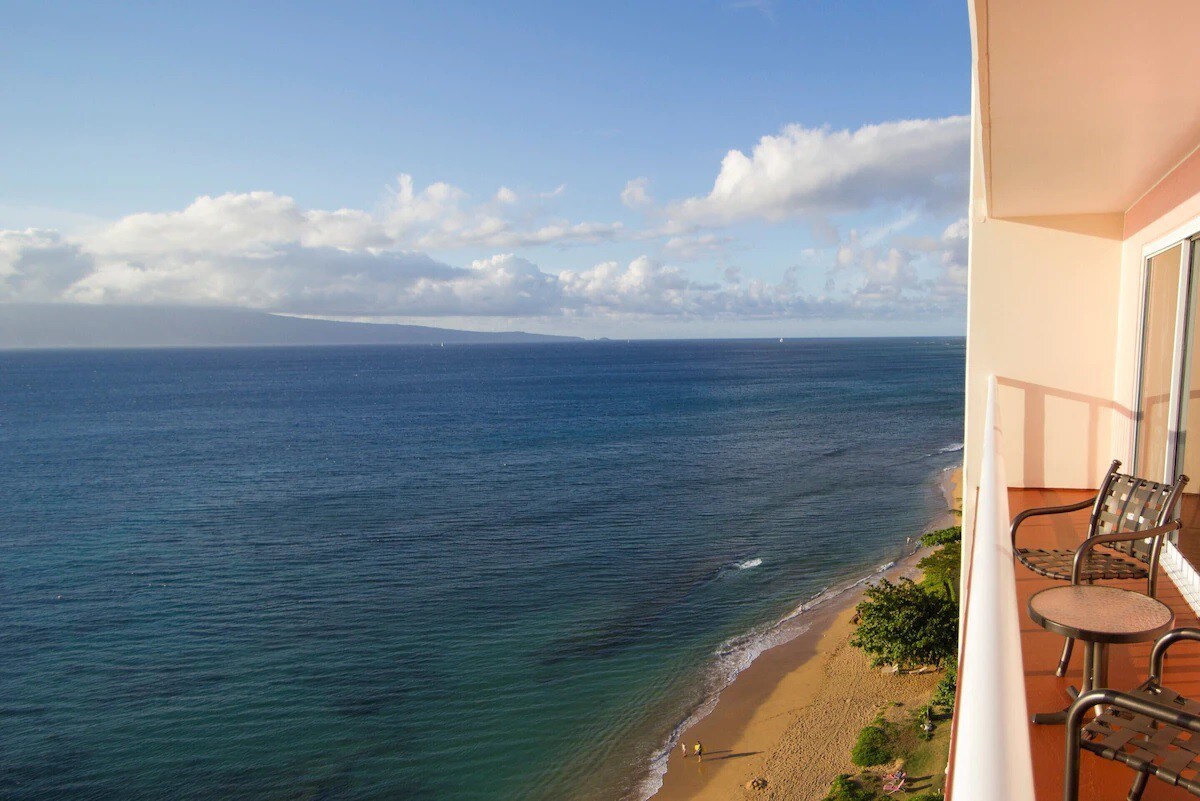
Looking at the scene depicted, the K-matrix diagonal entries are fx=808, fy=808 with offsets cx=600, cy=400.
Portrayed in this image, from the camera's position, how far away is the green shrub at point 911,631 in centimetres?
1653

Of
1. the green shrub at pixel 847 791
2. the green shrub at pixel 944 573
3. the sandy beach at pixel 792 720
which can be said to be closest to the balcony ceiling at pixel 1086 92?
the green shrub at pixel 847 791

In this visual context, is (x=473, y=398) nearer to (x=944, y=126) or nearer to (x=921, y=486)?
(x=921, y=486)

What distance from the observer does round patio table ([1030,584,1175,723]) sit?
238 cm

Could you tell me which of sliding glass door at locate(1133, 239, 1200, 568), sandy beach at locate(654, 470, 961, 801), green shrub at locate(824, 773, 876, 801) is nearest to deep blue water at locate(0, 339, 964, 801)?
sandy beach at locate(654, 470, 961, 801)

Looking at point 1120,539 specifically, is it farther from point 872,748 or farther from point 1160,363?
point 872,748

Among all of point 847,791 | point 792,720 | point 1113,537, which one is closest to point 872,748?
point 847,791

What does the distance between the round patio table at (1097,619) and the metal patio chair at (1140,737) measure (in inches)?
5.7

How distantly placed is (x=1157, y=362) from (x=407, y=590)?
21.4 m

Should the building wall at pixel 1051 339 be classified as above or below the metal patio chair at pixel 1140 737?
above

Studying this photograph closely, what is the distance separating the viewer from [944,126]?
919 centimetres

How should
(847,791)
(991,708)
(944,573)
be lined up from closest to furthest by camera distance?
1. (991,708)
2. (847,791)
3. (944,573)

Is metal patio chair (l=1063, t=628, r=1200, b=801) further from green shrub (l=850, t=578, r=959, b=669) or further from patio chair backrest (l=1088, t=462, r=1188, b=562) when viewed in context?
green shrub (l=850, t=578, r=959, b=669)

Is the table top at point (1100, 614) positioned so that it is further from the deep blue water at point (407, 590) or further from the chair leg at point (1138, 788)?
the deep blue water at point (407, 590)

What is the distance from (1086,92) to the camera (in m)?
3.21
